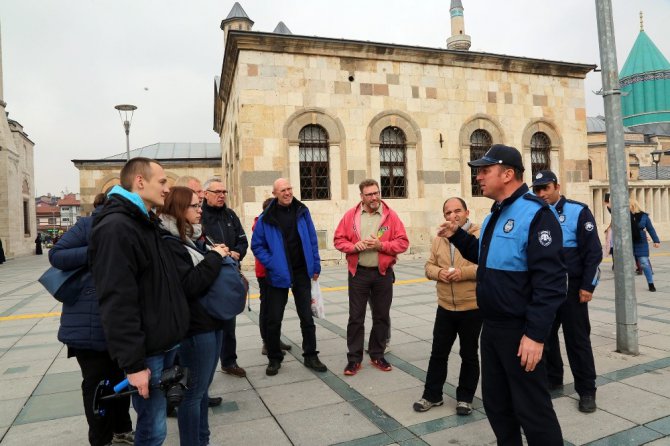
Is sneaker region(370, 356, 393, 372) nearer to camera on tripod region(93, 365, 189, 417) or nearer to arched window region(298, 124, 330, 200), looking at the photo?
camera on tripod region(93, 365, 189, 417)

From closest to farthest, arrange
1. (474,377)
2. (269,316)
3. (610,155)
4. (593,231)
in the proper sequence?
(474,377) → (593,231) → (269,316) → (610,155)

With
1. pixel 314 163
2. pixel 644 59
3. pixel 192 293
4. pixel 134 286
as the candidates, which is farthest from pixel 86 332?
pixel 644 59

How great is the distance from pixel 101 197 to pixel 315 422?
8.21ft

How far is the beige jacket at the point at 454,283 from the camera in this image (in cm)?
380

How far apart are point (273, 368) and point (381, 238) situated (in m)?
1.87

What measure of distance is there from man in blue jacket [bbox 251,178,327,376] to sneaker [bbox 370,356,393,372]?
57cm

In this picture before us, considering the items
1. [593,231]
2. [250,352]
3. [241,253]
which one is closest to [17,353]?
[250,352]

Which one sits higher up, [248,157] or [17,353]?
[248,157]

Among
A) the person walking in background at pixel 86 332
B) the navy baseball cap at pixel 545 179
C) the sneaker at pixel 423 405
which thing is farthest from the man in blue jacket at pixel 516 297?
the person walking in background at pixel 86 332

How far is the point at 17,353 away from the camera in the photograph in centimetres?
608

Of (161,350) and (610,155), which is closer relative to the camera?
(161,350)

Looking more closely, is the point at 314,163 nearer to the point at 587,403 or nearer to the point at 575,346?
the point at 575,346

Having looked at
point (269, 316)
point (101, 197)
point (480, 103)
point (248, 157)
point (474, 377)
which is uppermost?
point (480, 103)

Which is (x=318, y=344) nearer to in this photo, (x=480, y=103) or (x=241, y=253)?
(x=241, y=253)
